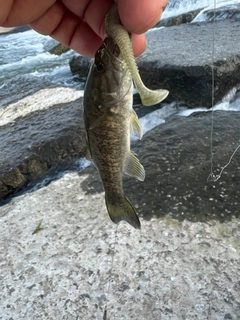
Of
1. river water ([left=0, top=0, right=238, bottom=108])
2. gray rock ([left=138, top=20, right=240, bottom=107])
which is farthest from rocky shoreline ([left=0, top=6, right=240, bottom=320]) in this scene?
river water ([left=0, top=0, right=238, bottom=108])

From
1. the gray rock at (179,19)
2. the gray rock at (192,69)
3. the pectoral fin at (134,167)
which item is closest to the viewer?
the pectoral fin at (134,167)

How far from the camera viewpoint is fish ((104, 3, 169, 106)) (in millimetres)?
1475

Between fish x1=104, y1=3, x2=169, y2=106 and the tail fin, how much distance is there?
0.85 metres

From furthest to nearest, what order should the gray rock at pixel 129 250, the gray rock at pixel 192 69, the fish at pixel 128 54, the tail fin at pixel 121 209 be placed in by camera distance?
1. the gray rock at pixel 192 69
2. the gray rock at pixel 129 250
3. the tail fin at pixel 121 209
4. the fish at pixel 128 54

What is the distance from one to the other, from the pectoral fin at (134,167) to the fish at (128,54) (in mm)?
A: 613

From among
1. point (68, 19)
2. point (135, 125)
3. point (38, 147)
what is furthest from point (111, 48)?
point (38, 147)

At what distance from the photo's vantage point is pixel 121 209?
7.43ft

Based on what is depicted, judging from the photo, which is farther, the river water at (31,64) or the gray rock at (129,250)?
the river water at (31,64)

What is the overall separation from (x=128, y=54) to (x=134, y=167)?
729mm

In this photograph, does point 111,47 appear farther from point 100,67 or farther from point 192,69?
point 192,69

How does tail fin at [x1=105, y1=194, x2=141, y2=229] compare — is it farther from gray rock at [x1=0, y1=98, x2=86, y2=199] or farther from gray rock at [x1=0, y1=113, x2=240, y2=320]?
gray rock at [x1=0, y1=98, x2=86, y2=199]

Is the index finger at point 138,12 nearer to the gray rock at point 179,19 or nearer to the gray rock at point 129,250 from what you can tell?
the gray rock at point 129,250

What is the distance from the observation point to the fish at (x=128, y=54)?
1475 millimetres

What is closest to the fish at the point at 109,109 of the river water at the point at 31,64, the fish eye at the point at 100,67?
the fish eye at the point at 100,67
